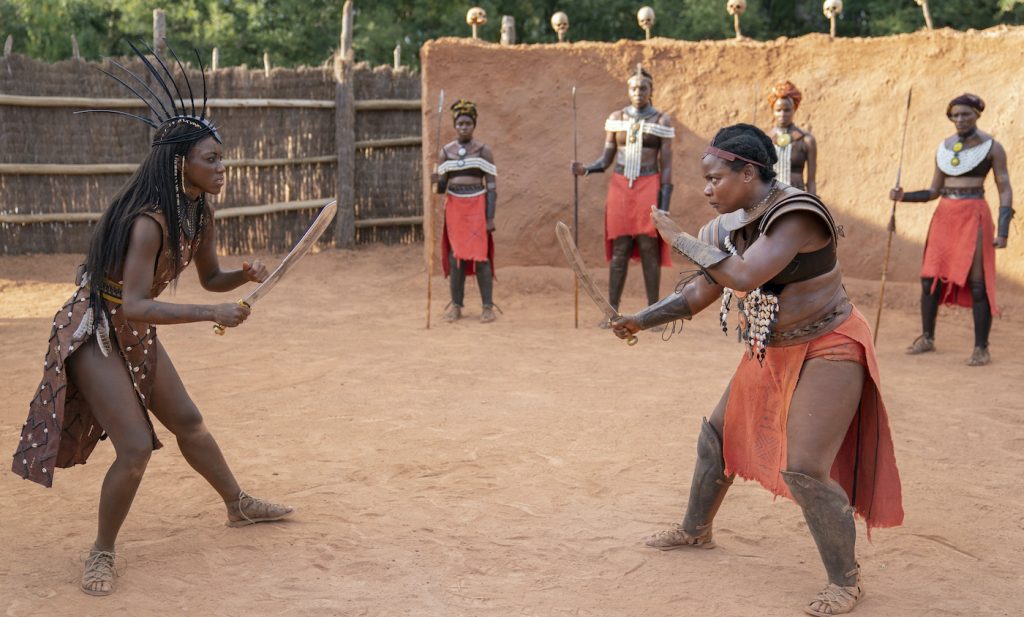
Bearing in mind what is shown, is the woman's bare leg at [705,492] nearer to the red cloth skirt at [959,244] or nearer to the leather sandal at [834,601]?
the leather sandal at [834,601]

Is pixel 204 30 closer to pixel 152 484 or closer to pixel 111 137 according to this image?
pixel 111 137

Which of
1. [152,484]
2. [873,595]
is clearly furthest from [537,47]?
[873,595]

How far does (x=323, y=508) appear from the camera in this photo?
4.63m

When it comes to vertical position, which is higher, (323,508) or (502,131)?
(502,131)

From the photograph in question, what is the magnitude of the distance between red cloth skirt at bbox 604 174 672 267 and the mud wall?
5.73ft

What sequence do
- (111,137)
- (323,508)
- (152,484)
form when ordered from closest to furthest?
(323,508) → (152,484) → (111,137)

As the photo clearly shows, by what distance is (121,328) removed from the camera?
3.83 m

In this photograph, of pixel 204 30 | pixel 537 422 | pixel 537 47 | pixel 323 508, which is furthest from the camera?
pixel 204 30

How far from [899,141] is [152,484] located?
7.66 m

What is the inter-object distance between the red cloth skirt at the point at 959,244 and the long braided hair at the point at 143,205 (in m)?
5.72

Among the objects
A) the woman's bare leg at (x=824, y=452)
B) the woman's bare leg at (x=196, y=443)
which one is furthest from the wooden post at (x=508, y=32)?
the woman's bare leg at (x=824, y=452)

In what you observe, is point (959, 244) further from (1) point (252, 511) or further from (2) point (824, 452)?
(1) point (252, 511)

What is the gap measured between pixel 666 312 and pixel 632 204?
531cm

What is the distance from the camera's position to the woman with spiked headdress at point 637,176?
881cm
